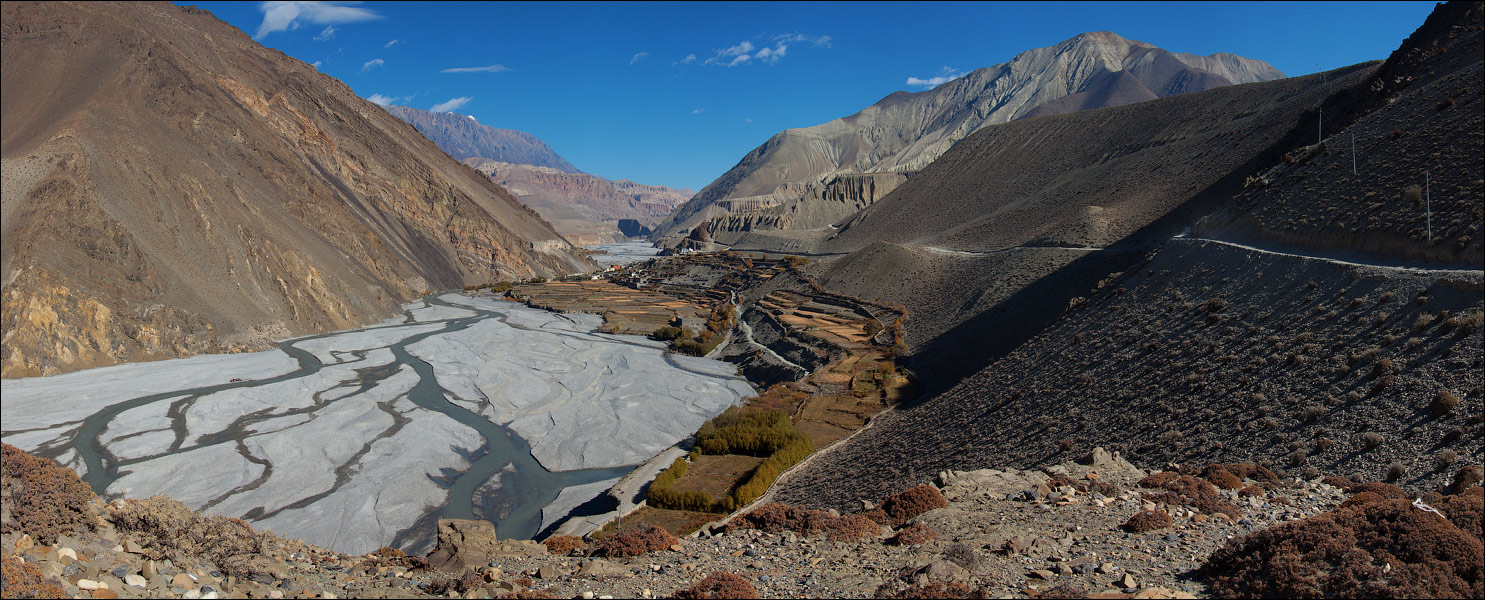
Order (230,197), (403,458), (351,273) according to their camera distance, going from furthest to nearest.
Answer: (351,273) < (230,197) < (403,458)

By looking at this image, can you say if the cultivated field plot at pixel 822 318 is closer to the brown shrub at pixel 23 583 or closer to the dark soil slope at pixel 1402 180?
the dark soil slope at pixel 1402 180

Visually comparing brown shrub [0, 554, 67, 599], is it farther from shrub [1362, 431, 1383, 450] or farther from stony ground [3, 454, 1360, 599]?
shrub [1362, 431, 1383, 450]

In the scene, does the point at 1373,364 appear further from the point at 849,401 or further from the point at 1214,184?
the point at 1214,184

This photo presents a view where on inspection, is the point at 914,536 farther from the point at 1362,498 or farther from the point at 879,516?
the point at 1362,498

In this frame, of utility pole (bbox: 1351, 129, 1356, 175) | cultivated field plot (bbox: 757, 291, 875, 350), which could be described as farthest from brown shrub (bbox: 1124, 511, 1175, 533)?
cultivated field plot (bbox: 757, 291, 875, 350)

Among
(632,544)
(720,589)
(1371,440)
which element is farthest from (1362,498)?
(632,544)

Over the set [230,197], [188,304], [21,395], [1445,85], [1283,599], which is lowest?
[1283,599]

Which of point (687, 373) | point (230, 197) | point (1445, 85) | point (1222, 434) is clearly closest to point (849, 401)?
point (687, 373)
